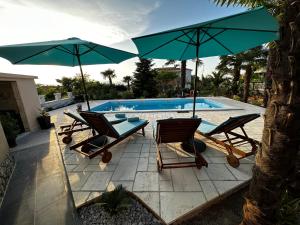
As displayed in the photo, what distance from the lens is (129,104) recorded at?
14.9m

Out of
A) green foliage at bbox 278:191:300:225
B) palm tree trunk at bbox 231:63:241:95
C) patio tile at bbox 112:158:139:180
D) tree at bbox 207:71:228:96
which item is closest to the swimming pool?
tree at bbox 207:71:228:96

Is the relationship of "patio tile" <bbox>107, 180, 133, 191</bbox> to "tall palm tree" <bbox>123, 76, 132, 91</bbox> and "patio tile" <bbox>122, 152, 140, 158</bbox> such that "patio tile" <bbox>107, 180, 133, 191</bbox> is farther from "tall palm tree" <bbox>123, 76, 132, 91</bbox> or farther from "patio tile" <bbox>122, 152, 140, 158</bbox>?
"tall palm tree" <bbox>123, 76, 132, 91</bbox>

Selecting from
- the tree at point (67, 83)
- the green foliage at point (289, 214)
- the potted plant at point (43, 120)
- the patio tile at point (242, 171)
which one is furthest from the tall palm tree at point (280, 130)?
the tree at point (67, 83)

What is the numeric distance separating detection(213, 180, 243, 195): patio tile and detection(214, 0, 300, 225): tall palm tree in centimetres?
98

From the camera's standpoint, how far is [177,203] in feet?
8.10

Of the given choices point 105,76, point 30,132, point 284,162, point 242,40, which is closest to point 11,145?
point 30,132

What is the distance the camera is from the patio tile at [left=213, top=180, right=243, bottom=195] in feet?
8.94

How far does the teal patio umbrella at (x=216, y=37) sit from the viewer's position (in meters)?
2.49

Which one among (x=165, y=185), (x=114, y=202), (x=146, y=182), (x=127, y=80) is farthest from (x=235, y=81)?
(x=114, y=202)

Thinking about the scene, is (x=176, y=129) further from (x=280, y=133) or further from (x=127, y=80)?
(x=127, y=80)

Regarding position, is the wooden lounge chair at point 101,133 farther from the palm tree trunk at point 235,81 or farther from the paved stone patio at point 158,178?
the palm tree trunk at point 235,81

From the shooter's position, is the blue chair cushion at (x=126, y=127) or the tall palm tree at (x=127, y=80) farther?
the tall palm tree at (x=127, y=80)

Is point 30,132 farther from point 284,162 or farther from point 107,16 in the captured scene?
point 284,162

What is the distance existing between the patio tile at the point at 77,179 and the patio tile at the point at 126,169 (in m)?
0.60
